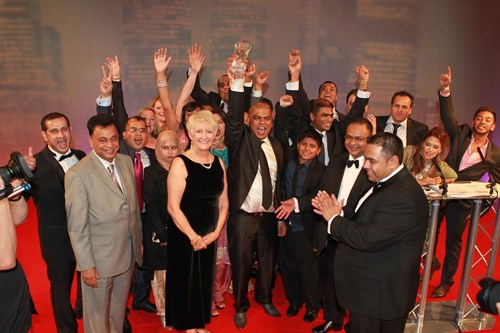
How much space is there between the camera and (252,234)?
3955 millimetres

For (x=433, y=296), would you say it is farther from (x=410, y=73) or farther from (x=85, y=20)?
A: (x=85, y=20)

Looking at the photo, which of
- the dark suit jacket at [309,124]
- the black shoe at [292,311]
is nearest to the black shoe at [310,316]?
the black shoe at [292,311]

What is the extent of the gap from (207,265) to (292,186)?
3.71 feet

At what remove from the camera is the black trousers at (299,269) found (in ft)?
13.4

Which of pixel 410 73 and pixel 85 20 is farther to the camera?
pixel 410 73

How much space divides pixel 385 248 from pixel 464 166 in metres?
2.74

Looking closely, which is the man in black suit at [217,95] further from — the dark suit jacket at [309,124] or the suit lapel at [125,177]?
the suit lapel at [125,177]

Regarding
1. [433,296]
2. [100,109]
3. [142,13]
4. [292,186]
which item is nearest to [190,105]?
[100,109]

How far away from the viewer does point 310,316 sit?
4129mm

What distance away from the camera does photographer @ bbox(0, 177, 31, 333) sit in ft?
7.13

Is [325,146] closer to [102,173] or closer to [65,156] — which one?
[102,173]

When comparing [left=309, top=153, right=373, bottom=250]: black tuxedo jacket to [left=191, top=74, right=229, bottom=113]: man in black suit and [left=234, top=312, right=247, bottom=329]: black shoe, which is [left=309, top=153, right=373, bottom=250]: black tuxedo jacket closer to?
[left=234, top=312, right=247, bottom=329]: black shoe

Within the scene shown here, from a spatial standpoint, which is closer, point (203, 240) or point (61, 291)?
point (203, 240)

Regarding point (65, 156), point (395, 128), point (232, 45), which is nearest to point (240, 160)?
point (65, 156)
